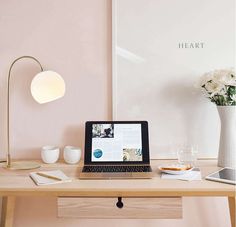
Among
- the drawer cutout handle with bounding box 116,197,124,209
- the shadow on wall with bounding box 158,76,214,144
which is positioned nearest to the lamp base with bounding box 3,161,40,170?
the drawer cutout handle with bounding box 116,197,124,209

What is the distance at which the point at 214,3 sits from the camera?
167 centimetres

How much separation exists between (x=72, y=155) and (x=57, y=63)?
51 cm

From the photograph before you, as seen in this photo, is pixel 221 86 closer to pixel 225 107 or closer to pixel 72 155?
pixel 225 107

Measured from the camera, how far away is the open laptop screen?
155 cm

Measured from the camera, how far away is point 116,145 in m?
1.58

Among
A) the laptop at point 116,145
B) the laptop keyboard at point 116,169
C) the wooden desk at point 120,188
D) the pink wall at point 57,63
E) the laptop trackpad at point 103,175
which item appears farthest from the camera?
the pink wall at point 57,63

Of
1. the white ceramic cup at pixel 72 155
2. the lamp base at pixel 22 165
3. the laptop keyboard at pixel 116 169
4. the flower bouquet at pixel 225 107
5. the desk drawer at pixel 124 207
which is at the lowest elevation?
the desk drawer at pixel 124 207

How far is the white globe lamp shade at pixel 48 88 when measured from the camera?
158cm

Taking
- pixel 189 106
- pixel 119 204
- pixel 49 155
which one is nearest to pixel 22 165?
pixel 49 155

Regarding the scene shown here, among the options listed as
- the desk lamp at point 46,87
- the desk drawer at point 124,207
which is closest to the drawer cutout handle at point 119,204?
the desk drawer at point 124,207

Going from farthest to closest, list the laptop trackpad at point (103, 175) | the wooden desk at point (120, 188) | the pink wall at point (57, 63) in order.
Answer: the pink wall at point (57, 63) < the laptop trackpad at point (103, 175) < the wooden desk at point (120, 188)

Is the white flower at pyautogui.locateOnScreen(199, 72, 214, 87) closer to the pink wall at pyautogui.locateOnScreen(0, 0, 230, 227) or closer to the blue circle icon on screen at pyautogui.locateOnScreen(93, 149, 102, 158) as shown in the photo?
the pink wall at pyautogui.locateOnScreen(0, 0, 230, 227)

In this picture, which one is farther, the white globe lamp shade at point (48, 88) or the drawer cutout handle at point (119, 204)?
the white globe lamp shade at point (48, 88)

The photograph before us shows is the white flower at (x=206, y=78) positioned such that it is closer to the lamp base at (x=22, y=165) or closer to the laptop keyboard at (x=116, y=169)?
the laptop keyboard at (x=116, y=169)
